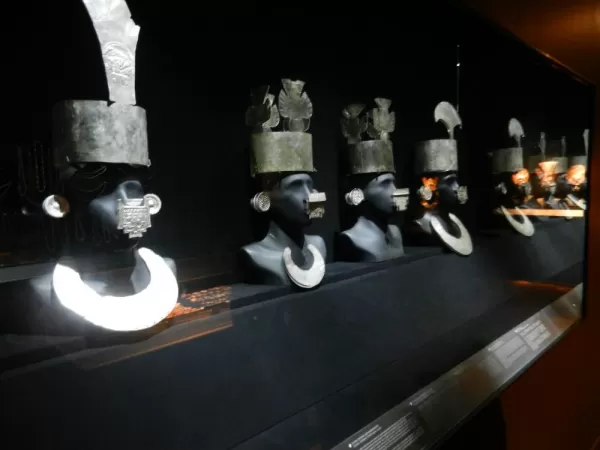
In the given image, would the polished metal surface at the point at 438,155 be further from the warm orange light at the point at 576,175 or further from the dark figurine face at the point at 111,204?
the dark figurine face at the point at 111,204

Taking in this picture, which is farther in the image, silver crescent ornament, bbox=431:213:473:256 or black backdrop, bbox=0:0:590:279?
silver crescent ornament, bbox=431:213:473:256

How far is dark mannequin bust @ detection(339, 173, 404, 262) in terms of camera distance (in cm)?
216

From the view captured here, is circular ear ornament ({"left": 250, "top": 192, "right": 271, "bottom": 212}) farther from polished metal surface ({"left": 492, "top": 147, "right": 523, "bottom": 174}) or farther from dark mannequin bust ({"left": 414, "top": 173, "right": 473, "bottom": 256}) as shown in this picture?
polished metal surface ({"left": 492, "top": 147, "right": 523, "bottom": 174})

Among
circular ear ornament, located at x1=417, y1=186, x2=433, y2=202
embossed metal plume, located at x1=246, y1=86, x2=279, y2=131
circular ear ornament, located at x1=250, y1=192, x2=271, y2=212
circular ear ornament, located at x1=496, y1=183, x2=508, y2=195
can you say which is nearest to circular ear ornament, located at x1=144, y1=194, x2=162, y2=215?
circular ear ornament, located at x1=250, y1=192, x2=271, y2=212

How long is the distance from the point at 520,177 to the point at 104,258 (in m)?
2.54

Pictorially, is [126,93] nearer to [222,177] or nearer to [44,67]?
[44,67]

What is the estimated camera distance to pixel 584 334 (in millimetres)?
2660

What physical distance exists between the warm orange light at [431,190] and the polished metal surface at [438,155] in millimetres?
60

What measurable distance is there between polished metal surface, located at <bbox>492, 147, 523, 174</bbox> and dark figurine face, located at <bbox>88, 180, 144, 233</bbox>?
245 centimetres

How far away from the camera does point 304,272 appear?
1725 millimetres

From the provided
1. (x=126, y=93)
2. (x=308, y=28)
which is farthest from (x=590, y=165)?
(x=126, y=93)

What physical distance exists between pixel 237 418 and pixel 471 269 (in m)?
1.61

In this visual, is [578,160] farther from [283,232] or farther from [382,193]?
[283,232]

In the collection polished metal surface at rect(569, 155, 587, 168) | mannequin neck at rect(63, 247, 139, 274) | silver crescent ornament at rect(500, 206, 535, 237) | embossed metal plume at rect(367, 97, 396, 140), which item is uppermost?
embossed metal plume at rect(367, 97, 396, 140)
